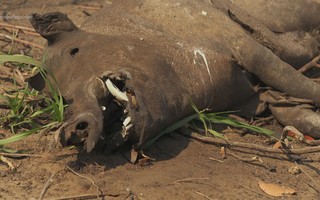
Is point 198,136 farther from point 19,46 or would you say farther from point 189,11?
point 19,46

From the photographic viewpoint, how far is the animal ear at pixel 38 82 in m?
3.56

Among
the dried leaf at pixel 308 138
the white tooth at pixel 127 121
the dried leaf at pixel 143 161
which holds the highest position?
the white tooth at pixel 127 121

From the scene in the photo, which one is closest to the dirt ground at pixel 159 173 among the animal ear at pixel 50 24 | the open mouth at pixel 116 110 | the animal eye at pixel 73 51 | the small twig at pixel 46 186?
the small twig at pixel 46 186

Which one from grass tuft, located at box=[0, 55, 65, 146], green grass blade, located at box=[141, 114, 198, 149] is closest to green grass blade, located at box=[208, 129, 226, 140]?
green grass blade, located at box=[141, 114, 198, 149]

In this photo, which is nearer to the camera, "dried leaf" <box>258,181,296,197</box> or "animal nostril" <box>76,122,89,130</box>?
"animal nostril" <box>76,122,89,130</box>

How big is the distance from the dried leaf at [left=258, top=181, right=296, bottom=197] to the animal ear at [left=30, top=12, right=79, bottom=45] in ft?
4.73

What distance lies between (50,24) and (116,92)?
2.64ft

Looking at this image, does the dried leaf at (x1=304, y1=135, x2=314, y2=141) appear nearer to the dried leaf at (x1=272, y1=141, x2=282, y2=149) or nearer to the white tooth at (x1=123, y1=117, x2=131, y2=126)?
the dried leaf at (x1=272, y1=141, x2=282, y2=149)

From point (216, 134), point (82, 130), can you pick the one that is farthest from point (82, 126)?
point (216, 134)

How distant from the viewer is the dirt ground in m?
2.95

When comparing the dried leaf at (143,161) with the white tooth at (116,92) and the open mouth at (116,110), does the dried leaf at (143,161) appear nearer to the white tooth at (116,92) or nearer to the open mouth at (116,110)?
the open mouth at (116,110)

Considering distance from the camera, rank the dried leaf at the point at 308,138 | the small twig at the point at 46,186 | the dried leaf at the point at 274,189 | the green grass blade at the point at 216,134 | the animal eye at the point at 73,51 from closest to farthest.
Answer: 1. the small twig at the point at 46,186
2. the dried leaf at the point at 274,189
3. the animal eye at the point at 73,51
4. the green grass blade at the point at 216,134
5. the dried leaf at the point at 308,138

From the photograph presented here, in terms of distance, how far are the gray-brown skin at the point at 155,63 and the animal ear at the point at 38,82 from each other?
0.01 m

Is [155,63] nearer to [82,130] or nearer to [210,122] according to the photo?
[210,122]
